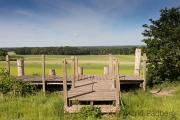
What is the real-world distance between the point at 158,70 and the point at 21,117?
9.00 meters

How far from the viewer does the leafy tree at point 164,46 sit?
37.0ft

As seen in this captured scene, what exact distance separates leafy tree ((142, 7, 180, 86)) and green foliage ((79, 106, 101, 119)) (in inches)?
256

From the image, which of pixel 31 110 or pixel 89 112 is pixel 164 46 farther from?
pixel 31 110

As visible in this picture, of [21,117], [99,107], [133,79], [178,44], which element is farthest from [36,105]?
[178,44]

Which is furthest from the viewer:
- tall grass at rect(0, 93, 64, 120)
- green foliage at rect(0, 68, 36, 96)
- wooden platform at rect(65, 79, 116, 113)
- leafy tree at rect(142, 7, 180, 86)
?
leafy tree at rect(142, 7, 180, 86)

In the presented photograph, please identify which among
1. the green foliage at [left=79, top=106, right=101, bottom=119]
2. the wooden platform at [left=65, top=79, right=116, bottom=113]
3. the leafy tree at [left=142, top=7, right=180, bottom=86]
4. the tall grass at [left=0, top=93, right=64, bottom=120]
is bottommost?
the tall grass at [left=0, top=93, right=64, bottom=120]

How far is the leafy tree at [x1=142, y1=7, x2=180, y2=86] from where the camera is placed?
11266mm

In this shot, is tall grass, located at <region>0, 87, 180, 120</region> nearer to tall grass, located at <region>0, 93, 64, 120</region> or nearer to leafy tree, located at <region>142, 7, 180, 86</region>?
tall grass, located at <region>0, 93, 64, 120</region>

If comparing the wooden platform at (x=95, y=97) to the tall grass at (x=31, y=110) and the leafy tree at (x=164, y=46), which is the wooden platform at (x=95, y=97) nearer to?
the tall grass at (x=31, y=110)

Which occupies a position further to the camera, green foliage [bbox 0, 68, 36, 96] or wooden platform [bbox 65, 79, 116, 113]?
green foliage [bbox 0, 68, 36, 96]

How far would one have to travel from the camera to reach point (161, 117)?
6.18 m

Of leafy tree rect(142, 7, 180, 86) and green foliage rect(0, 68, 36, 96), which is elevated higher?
leafy tree rect(142, 7, 180, 86)

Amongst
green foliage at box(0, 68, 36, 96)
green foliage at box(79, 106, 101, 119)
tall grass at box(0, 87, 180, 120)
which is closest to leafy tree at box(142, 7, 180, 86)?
tall grass at box(0, 87, 180, 120)

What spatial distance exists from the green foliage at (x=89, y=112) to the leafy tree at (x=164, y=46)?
6.50 meters
